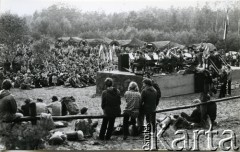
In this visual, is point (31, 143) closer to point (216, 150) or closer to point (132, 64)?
point (216, 150)

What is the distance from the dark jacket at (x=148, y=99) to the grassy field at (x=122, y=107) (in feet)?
2.43

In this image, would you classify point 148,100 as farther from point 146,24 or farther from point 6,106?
point 146,24

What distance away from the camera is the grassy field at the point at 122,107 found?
335 inches

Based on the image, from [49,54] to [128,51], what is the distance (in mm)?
4007

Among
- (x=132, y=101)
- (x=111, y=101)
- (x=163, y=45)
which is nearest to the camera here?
(x=111, y=101)

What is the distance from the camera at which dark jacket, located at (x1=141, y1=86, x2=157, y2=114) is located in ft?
28.7

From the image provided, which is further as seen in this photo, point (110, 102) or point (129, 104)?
point (129, 104)

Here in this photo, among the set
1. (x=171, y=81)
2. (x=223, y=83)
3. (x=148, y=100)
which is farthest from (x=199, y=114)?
Result: (x=171, y=81)

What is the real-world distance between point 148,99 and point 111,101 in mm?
878

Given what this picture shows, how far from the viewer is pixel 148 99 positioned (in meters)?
8.79

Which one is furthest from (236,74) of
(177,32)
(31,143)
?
(31,143)

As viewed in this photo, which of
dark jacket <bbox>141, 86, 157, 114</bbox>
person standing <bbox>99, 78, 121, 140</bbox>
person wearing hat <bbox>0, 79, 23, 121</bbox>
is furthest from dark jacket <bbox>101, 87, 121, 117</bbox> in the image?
person wearing hat <bbox>0, 79, 23, 121</bbox>

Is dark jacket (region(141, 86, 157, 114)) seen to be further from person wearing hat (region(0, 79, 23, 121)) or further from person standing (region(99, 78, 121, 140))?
person wearing hat (region(0, 79, 23, 121))

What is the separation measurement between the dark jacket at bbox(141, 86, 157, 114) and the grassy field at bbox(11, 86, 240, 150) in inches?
29.1
